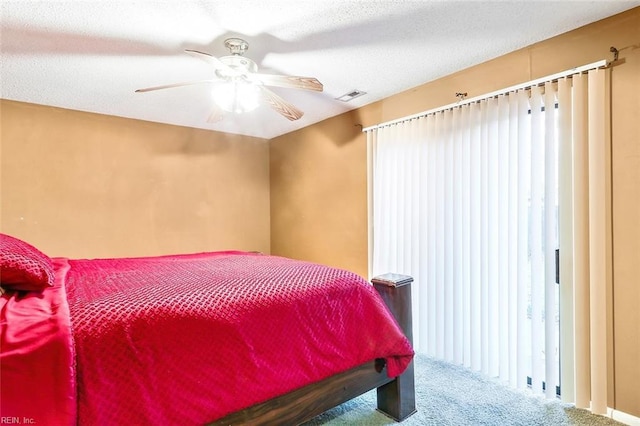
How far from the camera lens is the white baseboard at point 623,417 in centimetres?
175

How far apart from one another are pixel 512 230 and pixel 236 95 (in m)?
2.11

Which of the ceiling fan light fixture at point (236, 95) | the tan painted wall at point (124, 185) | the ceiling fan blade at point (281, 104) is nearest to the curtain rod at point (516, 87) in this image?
the ceiling fan blade at point (281, 104)

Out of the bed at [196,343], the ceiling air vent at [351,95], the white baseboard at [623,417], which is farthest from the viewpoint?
the ceiling air vent at [351,95]

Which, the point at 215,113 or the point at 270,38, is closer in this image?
the point at 270,38

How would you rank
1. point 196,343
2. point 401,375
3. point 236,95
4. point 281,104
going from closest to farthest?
point 196,343 < point 401,375 < point 236,95 < point 281,104

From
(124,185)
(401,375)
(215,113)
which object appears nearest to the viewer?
(401,375)

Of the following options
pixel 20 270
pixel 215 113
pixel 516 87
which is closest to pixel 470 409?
pixel 516 87

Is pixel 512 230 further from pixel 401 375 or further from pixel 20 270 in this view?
pixel 20 270

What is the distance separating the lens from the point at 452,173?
2592 millimetres

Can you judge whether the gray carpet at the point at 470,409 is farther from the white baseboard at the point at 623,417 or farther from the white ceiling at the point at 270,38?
the white ceiling at the point at 270,38

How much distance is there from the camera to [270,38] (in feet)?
6.87

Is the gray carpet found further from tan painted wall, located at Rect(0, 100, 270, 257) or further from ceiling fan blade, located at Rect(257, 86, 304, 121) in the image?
tan painted wall, located at Rect(0, 100, 270, 257)

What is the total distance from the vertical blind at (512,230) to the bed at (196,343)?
31.1 inches

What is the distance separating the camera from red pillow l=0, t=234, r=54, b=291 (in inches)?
51.4
